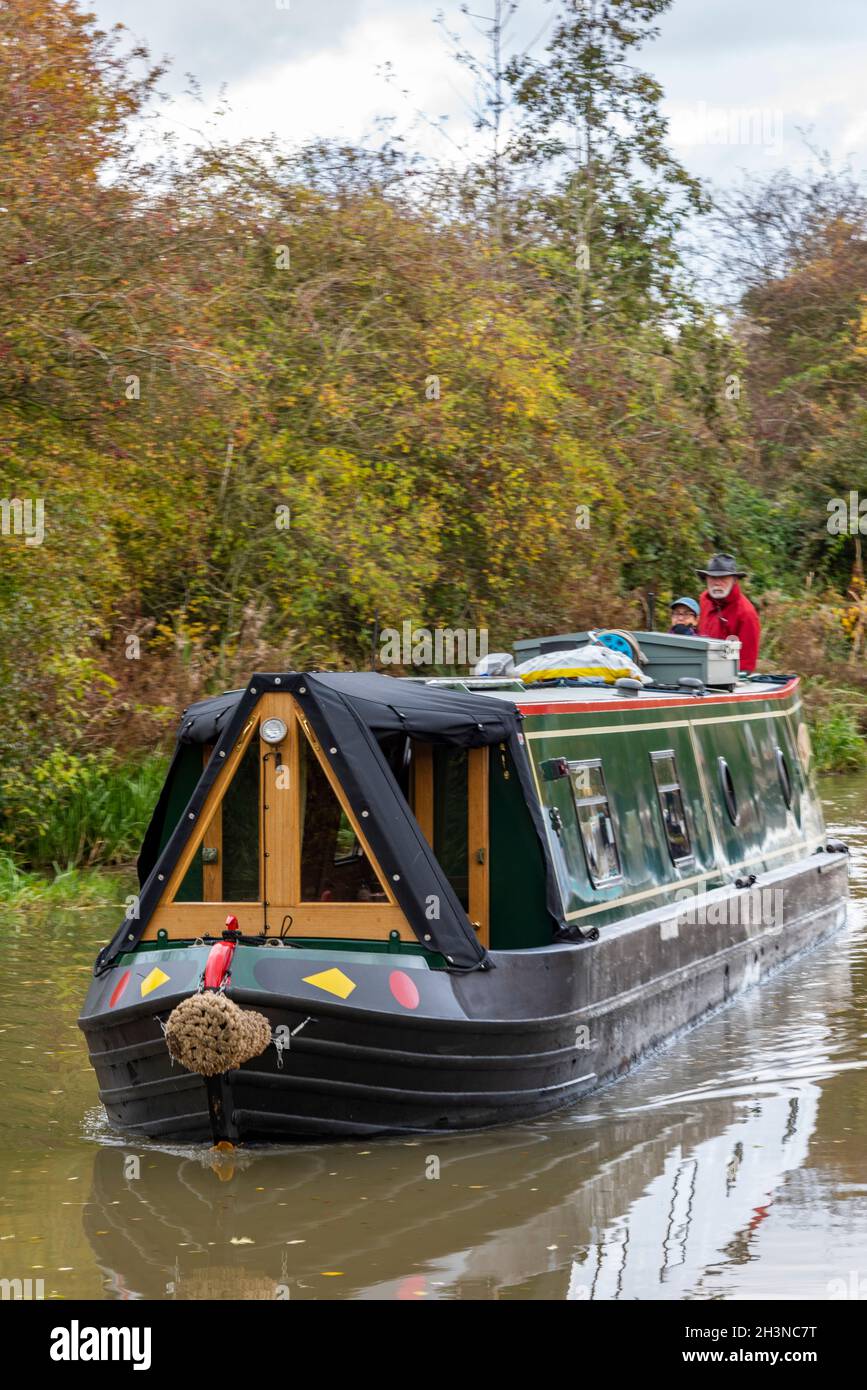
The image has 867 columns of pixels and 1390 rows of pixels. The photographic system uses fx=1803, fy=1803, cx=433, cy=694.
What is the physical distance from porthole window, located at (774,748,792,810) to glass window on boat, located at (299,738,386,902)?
16.6 feet

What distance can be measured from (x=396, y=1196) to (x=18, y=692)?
7.24 m

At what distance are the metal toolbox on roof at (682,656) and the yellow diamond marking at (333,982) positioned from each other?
5.01 m

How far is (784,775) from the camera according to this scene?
12.1 m

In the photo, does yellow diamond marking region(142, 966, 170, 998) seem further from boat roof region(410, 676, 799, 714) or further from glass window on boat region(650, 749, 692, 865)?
glass window on boat region(650, 749, 692, 865)

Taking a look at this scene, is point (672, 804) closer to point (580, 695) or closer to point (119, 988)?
point (580, 695)

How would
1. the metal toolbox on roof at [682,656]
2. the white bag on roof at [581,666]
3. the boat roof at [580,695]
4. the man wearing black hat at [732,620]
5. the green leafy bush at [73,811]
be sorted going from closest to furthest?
the boat roof at [580,695], the white bag on roof at [581,666], the metal toolbox on roof at [682,656], the green leafy bush at [73,811], the man wearing black hat at [732,620]

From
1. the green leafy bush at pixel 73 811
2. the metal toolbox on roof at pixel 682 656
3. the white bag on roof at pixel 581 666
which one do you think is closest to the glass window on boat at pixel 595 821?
the white bag on roof at pixel 581 666

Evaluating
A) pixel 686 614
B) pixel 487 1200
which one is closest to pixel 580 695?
pixel 487 1200

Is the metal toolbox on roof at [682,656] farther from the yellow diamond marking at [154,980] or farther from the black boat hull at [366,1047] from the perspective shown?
the yellow diamond marking at [154,980]

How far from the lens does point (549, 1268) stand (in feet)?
18.8

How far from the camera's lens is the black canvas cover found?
6.88 metres

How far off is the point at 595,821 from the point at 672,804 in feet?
4.35

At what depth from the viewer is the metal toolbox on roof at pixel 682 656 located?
1154 cm

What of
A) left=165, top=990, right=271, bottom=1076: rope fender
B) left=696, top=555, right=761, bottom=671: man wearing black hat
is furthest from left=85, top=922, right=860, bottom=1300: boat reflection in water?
left=696, top=555, right=761, bottom=671: man wearing black hat
